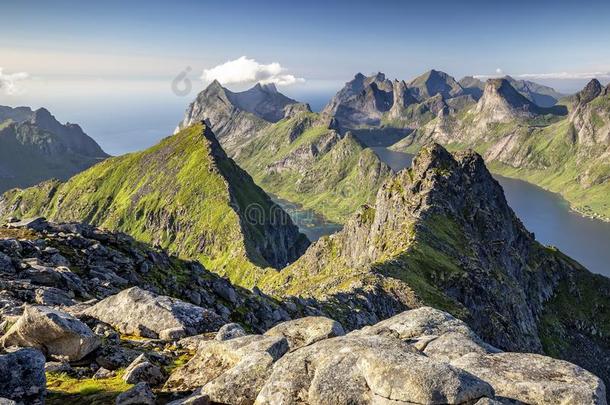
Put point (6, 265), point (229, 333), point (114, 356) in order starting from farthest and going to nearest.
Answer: point (6, 265), point (229, 333), point (114, 356)

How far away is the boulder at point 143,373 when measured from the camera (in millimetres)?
19672

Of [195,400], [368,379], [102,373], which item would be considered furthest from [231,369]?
[102,373]

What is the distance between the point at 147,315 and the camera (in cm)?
2878

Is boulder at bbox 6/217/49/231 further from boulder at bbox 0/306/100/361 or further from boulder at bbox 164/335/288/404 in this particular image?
boulder at bbox 164/335/288/404

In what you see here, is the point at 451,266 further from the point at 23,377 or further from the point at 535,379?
the point at 23,377

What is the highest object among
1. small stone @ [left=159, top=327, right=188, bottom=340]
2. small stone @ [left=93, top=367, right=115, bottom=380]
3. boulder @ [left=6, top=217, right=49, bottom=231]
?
boulder @ [left=6, top=217, right=49, bottom=231]

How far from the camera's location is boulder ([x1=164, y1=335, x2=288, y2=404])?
17141 millimetres

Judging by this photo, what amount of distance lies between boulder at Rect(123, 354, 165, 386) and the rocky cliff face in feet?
171

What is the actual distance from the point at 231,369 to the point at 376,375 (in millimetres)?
6255

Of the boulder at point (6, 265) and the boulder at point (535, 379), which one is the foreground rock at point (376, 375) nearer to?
the boulder at point (535, 379)

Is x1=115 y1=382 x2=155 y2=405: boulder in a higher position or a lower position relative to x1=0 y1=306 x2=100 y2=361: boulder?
lower

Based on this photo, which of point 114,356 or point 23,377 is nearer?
point 23,377

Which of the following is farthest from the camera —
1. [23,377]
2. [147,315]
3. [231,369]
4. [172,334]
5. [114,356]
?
[147,315]

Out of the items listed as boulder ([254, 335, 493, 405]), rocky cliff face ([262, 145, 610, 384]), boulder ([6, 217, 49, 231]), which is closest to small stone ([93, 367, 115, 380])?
boulder ([254, 335, 493, 405])
